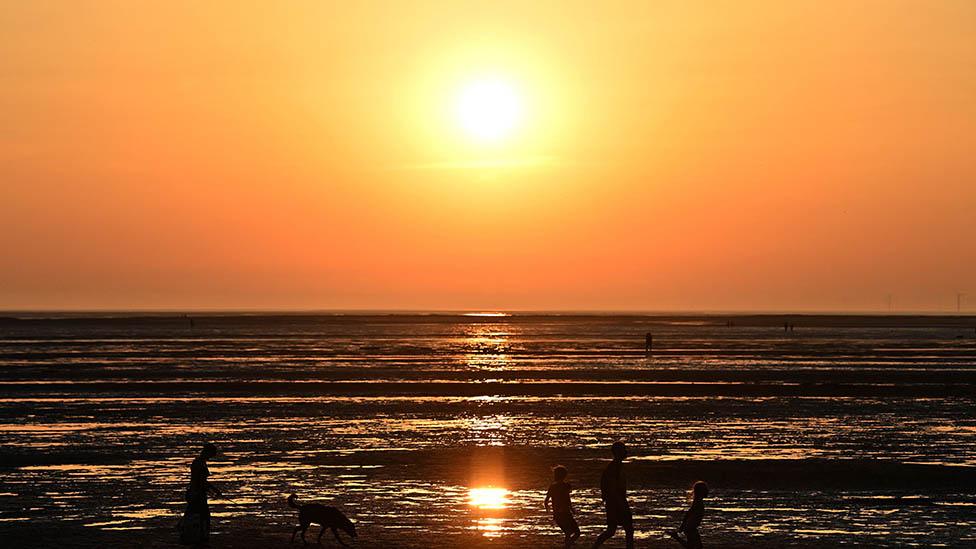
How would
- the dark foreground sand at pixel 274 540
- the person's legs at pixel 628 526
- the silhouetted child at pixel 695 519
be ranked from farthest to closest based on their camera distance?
the dark foreground sand at pixel 274 540 → the person's legs at pixel 628 526 → the silhouetted child at pixel 695 519

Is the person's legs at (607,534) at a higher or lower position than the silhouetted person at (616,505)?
lower

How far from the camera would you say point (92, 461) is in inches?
1256

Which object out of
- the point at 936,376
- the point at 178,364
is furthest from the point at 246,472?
the point at 178,364

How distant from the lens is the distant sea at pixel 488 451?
22.7 metres

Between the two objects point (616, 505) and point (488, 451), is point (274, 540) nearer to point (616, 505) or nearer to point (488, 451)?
point (616, 505)

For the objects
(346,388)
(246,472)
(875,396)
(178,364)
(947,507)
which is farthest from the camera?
(178,364)

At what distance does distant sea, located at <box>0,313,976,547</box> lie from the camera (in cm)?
2270

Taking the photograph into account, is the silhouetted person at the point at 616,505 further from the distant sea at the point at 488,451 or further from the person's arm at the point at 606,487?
the distant sea at the point at 488,451

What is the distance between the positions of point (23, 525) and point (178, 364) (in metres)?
60.6

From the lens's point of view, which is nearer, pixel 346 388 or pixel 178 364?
pixel 346 388

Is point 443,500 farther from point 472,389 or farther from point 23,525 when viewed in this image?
point 472,389

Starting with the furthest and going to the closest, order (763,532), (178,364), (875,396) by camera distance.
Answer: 1. (178,364)
2. (875,396)
3. (763,532)

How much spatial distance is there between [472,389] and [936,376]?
27.3 metres

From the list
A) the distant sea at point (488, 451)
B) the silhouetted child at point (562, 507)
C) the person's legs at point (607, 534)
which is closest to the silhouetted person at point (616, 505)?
the person's legs at point (607, 534)
